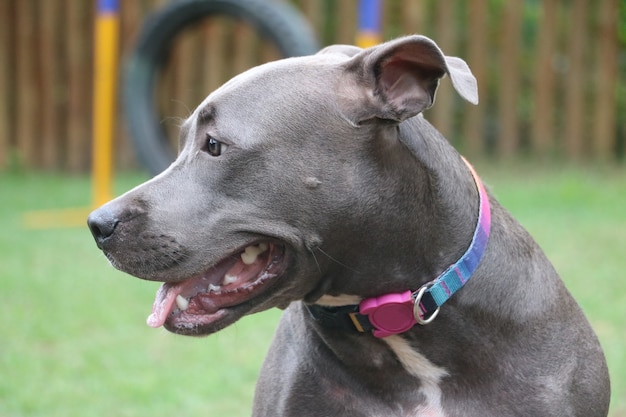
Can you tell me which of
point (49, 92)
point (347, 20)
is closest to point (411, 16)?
point (347, 20)

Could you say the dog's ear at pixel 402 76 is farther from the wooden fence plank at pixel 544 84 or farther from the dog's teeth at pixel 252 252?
the wooden fence plank at pixel 544 84

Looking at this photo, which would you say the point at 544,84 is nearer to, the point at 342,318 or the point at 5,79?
the point at 5,79

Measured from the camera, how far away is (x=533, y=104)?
14.1 meters

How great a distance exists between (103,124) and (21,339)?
13.5ft

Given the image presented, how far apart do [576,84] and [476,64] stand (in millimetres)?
1338

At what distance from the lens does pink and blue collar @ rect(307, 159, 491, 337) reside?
3.28m

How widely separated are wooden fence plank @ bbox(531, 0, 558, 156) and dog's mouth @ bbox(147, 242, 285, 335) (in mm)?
10960

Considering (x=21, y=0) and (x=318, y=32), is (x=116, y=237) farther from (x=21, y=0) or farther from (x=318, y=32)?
(x=21, y=0)

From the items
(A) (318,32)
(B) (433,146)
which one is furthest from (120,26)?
(B) (433,146)

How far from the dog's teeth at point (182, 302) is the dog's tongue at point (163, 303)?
2cm

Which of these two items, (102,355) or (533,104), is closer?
(102,355)

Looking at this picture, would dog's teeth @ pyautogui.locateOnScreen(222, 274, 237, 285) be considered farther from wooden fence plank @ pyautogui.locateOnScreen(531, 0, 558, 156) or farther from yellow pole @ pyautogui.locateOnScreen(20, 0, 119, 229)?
wooden fence plank @ pyautogui.locateOnScreen(531, 0, 558, 156)

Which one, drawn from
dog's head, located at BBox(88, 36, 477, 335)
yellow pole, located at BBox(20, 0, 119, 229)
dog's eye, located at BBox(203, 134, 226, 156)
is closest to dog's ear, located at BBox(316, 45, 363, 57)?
dog's head, located at BBox(88, 36, 477, 335)

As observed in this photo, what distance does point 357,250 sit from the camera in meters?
3.26
